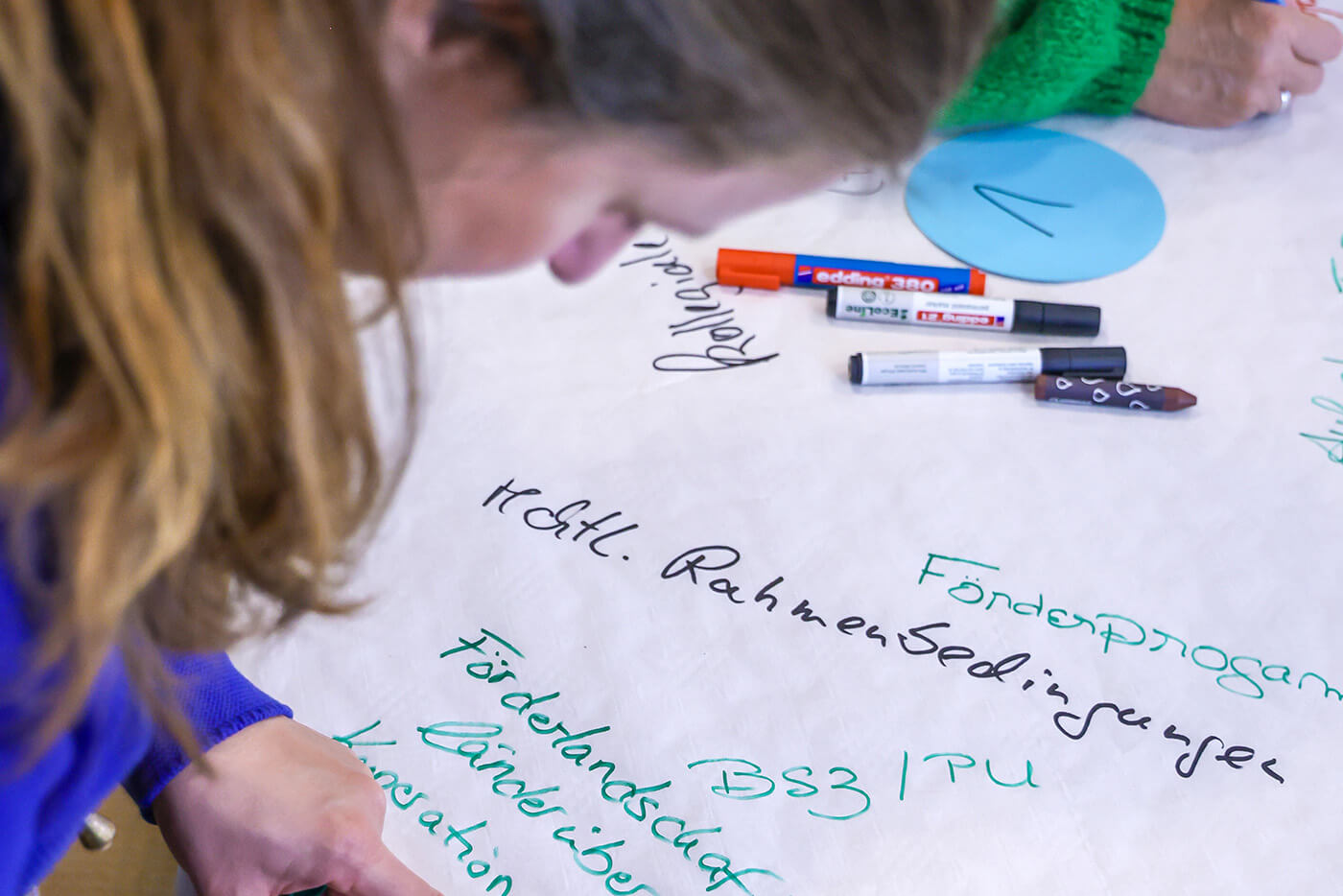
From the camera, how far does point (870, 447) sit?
53 cm

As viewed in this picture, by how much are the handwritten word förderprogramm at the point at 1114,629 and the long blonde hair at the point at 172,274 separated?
29 centimetres

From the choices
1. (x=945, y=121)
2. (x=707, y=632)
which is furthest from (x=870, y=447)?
(x=945, y=121)

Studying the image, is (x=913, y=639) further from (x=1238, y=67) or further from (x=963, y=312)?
(x=1238, y=67)

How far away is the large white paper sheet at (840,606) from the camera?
0.42 meters

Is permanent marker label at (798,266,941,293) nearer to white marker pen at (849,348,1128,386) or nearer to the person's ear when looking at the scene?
white marker pen at (849,348,1128,386)

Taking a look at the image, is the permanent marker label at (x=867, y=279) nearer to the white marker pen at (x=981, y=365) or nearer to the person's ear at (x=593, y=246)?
the white marker pen at (x=981, y=365)

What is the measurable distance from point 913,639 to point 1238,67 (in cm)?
45

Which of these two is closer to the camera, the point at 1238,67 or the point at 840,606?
the point at 840,606

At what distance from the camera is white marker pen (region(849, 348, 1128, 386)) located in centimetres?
55

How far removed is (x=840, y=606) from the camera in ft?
1.55

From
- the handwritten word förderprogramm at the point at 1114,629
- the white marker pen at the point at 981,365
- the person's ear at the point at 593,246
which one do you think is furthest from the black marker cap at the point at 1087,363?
the person's ear at the point at 593,246

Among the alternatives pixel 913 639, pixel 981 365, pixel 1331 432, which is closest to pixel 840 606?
pixel 913 639

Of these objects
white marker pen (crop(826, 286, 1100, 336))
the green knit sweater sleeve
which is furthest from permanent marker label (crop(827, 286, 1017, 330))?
the green knit sweater sleeve

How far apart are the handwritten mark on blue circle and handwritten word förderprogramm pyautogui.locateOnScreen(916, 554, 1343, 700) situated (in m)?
0.20
